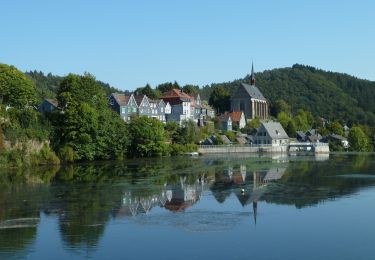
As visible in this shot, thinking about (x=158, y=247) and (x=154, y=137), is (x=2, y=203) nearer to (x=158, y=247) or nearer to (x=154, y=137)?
(x=158, y=247)

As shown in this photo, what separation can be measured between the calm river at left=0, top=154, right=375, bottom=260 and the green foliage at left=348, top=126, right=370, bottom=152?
71.0 metres

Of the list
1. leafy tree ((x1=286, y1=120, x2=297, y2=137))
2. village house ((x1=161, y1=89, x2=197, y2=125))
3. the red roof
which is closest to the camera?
village house ((x1=161, y1=89, x2=197, y2=125))

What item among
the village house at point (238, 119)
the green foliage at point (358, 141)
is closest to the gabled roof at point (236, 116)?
the village house at point (238, 119)

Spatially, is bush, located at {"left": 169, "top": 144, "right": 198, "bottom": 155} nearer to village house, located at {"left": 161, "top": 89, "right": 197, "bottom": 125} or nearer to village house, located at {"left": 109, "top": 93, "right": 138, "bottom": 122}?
village house, located at {"left": 109, "top": 93, "right": 138, "bottom": 122}

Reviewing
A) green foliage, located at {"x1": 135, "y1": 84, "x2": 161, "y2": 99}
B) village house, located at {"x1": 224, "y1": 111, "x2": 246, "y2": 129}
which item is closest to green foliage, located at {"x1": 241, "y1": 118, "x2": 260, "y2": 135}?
village house, located at {"x1": 224, "y1": 111, "x2": 246, "y2": 129}

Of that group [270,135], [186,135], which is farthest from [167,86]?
[186,135]

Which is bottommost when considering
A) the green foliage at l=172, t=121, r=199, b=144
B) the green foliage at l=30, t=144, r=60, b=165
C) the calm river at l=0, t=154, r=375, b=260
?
the calm river at l=0, t=154, r=375, b=260

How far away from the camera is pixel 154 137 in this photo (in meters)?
80.5

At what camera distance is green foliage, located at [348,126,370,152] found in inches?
4496

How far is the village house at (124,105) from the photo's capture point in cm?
9925

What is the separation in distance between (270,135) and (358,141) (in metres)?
23.3

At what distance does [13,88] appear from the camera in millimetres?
73312

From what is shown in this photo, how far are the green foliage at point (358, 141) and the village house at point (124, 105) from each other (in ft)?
159

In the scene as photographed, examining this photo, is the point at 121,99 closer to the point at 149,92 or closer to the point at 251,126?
the point at 149,92
